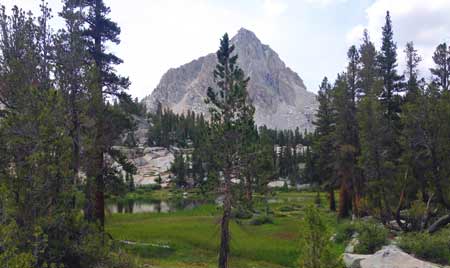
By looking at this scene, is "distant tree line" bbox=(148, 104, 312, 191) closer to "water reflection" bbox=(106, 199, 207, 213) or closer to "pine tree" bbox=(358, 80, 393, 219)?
"water reflection" bbox=(106, 199, 207, 213)

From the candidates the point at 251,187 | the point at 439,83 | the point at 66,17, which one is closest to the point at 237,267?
the point at 251,187

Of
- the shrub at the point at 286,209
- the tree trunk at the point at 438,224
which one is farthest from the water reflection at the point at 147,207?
the tree trunk at the point at 438,224

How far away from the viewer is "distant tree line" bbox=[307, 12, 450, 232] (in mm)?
27516

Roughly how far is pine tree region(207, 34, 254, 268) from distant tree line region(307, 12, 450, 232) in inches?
473

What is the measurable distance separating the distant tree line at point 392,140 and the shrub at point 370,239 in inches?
188

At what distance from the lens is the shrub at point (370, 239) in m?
23.5

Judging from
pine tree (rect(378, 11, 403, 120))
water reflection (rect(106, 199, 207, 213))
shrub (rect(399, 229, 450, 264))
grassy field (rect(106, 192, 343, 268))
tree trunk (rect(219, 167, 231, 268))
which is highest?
pine tree (rect(378, 11, 403, 120))

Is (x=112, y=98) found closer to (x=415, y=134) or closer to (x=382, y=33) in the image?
(x=415, y=134)

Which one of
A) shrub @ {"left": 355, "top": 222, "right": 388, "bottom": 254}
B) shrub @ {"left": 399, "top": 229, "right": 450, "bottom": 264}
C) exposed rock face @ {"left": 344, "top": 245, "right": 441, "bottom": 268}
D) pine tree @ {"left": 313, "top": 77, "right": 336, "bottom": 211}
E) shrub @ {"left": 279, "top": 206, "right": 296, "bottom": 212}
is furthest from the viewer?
shrub @ {"left": 279, "top": 206, "right": 296, "bottom": 212}

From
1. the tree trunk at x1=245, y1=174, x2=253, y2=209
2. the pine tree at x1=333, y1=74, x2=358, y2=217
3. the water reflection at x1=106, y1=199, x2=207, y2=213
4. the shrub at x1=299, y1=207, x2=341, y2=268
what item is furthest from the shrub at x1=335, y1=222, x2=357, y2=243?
the water reflection at x1=106, y1=199, x2=207, y2=213

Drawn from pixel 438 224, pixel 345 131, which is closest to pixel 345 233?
pixel 438 224

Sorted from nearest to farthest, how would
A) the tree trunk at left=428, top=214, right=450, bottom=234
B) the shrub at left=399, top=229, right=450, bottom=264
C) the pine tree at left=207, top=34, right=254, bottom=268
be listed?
the pine tree at left=207, top=34, right=254, bottom=268 → the shrub at left=399, top=229, right=450, bottom=264 → the tree trunk at left=428, top=214, right=450, bottom=234

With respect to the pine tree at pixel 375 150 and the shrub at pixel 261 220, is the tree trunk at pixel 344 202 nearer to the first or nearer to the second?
the shrub at pixel 261 220

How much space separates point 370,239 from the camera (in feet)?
78.0
